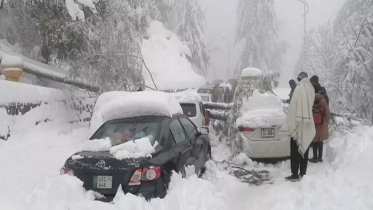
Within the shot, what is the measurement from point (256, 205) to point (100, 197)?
230 cm

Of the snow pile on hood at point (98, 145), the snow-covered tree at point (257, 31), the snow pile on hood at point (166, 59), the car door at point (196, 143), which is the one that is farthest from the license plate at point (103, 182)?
the snow-covered tree at point (257, 31)

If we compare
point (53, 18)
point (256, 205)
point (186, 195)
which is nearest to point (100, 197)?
point (186, 195)

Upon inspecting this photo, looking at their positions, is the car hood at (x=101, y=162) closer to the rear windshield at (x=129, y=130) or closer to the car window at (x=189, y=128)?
the rear windshield at (x=129, y=130)

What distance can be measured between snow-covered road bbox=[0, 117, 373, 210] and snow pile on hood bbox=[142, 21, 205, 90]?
393 inches

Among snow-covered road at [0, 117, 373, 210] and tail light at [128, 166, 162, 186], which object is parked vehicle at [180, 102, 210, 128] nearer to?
snow-covered road at [0, 117, 373, 210]

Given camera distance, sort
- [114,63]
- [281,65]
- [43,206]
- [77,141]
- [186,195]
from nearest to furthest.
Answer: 1. [43,206]
2. [186,195]
3. [77,141]
4. [114,63]
5. [281,65]

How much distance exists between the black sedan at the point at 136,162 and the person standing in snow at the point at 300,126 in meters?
1.94

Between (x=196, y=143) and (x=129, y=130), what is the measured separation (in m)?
1.36

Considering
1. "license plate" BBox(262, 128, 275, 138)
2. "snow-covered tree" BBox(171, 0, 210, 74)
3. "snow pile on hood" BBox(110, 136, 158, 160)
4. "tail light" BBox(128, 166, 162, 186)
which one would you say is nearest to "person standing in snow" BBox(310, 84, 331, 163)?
"license plate" BBox(262, 128, 275, 138)

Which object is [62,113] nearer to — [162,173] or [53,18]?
[53,18]

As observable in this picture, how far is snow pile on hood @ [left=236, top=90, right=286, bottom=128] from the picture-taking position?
7.85 m

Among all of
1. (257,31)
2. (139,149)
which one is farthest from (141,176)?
(257,31)

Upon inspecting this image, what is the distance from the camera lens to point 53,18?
1182 cm

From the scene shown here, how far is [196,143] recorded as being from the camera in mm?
6367
